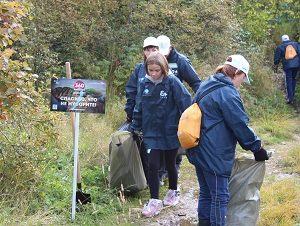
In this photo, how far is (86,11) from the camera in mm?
9555

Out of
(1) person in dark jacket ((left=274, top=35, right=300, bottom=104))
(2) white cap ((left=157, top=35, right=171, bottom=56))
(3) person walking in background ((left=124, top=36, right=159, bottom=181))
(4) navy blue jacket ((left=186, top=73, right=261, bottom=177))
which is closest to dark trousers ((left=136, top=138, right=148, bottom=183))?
(3) person walking in background ((left=124, top=36, right=159, bottom=181))

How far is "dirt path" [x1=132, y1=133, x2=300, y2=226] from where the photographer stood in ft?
16.9

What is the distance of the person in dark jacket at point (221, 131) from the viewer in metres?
4.06

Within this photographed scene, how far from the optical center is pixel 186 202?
577cm

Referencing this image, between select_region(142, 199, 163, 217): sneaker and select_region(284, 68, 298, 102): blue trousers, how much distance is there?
724 cm

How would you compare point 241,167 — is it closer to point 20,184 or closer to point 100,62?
point 20,184

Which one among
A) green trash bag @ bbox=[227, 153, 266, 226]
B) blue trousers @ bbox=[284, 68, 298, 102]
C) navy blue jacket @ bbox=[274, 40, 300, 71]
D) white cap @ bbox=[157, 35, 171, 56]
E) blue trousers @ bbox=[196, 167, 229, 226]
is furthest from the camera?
navy blue jacket @ bbox=[274, 40, 300, 71]

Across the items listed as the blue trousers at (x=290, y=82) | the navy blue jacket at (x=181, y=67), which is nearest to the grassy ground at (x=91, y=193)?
the navy blue jacket at (x=181, y=67)

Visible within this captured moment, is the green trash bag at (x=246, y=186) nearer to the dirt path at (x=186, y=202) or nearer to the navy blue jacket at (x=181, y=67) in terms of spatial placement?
the dirt path at (x=186, y=202)

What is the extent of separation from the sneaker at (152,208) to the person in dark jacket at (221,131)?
1.07 meters

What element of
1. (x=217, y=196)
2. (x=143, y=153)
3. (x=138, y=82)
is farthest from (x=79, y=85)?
(x=217, y=196)

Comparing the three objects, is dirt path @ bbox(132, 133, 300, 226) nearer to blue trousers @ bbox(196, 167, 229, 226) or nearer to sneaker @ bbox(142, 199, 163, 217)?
sneaker @ bbox(142, 199, 163, 217)

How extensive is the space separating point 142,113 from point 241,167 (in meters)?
1.29

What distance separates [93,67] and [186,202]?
434 centimetres
